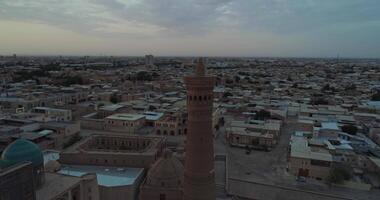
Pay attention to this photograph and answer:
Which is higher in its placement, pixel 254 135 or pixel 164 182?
pixel 164 182

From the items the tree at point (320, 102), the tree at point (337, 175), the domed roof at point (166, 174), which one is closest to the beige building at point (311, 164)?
the tree at point (337, 175)

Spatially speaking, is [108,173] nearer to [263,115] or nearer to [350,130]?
[263,115]

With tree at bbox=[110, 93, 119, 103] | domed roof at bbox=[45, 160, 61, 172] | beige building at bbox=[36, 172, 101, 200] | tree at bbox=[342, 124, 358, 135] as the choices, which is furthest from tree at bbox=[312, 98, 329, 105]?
beige building at bbox=[36, 172, 101, 200]

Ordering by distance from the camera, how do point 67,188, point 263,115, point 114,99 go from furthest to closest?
point 114,99 < point 263,115 < point 67,188

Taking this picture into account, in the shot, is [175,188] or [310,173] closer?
[175,188]

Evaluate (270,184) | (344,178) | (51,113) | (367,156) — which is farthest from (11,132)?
(367,156)

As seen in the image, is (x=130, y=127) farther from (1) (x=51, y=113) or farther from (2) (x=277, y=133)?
(2) (x=277, y=133)

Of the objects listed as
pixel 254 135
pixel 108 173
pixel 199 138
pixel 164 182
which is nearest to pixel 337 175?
pixel 254 135
